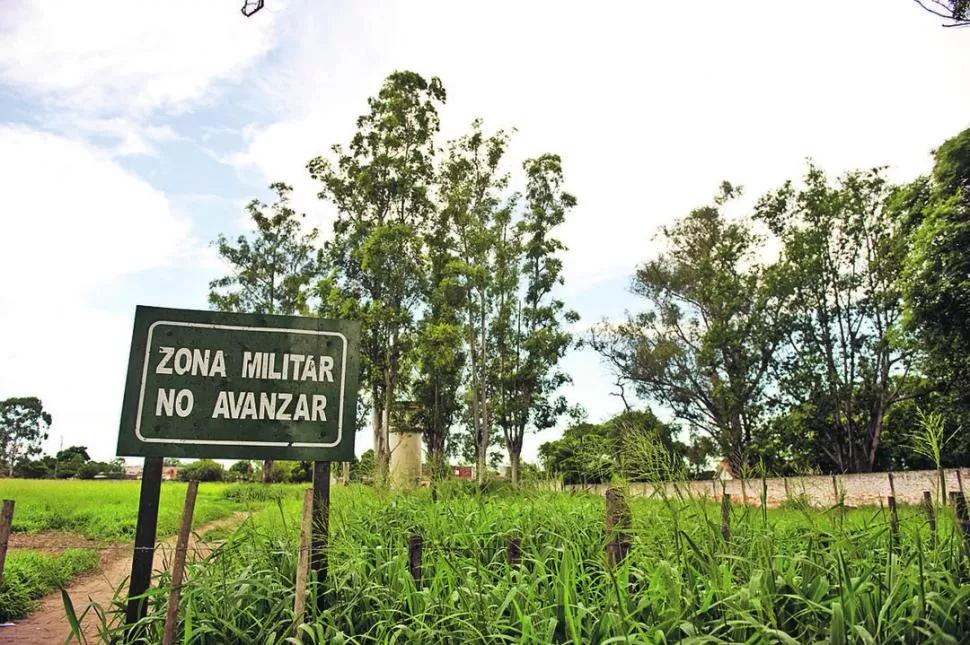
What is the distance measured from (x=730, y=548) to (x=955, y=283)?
15201mm

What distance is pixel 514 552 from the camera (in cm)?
410

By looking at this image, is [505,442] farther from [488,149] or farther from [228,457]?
[228,457]

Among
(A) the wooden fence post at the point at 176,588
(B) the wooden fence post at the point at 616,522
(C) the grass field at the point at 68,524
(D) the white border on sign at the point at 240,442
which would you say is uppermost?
(D) the white border on sign at the point at 240,442

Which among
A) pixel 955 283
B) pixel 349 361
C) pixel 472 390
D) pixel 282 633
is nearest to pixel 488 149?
pixel 472 390

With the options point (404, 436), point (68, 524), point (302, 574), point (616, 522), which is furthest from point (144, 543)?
point (404, 436)

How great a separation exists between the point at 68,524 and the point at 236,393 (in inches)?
418

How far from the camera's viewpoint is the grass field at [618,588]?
9.29ft

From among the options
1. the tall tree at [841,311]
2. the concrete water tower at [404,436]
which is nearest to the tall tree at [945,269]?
the tall tree at [841,311]

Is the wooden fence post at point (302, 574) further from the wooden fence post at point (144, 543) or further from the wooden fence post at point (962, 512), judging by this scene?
the wooden fence post at point (962, 512)

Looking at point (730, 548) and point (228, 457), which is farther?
point (228, 457)

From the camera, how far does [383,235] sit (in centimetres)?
2267

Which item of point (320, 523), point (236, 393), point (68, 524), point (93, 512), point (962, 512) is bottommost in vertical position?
point (68, 524)

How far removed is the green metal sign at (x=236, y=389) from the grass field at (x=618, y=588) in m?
0.73

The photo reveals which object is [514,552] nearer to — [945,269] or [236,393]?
[236,393]
